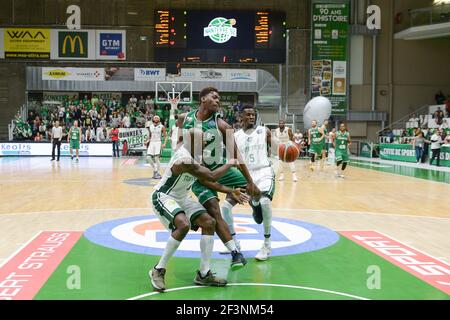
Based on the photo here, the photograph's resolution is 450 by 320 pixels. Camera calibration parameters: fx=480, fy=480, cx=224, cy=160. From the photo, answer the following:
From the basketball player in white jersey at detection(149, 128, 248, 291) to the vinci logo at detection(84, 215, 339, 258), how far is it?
3.75 ft

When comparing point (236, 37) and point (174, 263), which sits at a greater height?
point (236, 37)

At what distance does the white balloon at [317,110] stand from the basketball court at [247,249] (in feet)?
58.0

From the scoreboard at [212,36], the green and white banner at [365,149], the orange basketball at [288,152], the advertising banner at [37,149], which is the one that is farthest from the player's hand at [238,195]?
the green and white banner at [365,149]

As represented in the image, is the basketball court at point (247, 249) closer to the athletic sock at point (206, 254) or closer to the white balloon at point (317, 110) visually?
the athletic sock at point (206, 254)

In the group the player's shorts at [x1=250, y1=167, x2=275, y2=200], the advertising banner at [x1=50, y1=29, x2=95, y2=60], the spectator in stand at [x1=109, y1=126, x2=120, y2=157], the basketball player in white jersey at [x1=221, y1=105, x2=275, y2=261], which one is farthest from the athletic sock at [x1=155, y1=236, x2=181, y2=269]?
the advertising banner at [x1=50, y1=29, x2=95, y2=60]

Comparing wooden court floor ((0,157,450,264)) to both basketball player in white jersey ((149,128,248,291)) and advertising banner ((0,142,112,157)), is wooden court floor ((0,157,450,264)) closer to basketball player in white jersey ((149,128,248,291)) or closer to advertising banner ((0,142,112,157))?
basketball player in white jersey ((149,128,248,291))

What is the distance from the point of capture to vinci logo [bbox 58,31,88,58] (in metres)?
30.5

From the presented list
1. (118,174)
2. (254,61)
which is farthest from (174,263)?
(254,61)

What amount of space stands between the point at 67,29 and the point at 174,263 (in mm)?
28615

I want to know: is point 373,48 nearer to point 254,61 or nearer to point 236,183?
point 254,61

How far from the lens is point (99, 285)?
179 inches

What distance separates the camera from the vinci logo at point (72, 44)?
30.5 m

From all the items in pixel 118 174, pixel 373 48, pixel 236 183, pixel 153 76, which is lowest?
pixel 118 174

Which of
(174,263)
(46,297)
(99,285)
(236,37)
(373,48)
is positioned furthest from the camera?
(373,48)
